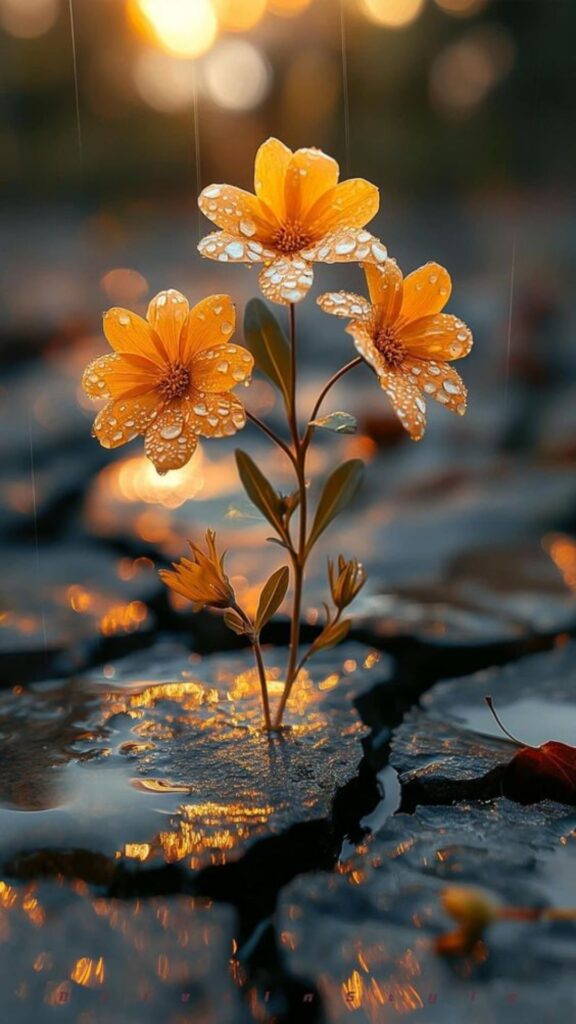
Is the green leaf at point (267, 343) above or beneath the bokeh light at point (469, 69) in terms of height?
beneath

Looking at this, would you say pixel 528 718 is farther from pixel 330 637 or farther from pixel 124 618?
pixel 124 618

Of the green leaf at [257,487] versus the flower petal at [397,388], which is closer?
the flower petal at [397,388]

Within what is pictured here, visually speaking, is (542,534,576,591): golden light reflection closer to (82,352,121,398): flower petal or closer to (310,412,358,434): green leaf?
(310,412,358,434): green leaf

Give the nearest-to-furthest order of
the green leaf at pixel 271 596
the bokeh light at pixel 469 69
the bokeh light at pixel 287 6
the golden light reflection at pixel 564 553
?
1. the green leaf at pixel 271 596
2. the golden light reflection at pixel 564 553
3. the bokeh light at pixel 287 6
4. the bokeh light at pixel 469 69

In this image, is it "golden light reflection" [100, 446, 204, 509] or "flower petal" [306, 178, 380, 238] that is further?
"golden light reflection" [100, 446, 204, 509]

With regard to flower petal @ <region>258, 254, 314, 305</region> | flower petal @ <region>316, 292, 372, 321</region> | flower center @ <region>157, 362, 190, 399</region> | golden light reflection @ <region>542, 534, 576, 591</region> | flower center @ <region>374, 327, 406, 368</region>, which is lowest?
golden light reflection @ <region>542, 534, 576, 591</region>

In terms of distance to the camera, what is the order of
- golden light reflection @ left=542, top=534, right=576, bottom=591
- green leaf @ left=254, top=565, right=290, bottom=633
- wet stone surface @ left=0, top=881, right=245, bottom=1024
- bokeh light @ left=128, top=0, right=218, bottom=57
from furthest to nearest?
bokeh light @ left=128, top=0, right=218, bottom=57 → golden light reflection @ left=542, top=534, right=576, bottom=591 → green leaf @ left=254, top=565, right=290, bottom=633 → wet stone surface @ left=0, top=881, right=245, bottom=1024

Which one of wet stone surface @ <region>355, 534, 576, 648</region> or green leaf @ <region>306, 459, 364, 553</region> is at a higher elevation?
green leaf @ <region>306, 459, 364, 553</region>

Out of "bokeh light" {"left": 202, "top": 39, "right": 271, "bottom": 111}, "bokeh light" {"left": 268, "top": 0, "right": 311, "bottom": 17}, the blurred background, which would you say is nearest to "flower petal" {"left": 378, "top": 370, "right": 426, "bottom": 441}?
the blurred background

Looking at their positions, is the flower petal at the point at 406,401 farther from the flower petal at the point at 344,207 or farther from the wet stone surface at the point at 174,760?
the wet stone surface at the point at 174,760

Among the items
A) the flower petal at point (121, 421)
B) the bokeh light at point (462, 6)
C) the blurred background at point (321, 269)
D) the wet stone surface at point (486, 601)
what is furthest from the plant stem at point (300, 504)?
the bokeh light at point (462, 6)
